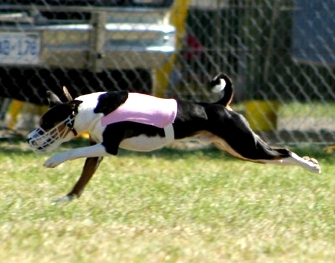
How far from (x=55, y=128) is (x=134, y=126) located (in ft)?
1.33

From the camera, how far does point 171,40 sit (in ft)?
25.6

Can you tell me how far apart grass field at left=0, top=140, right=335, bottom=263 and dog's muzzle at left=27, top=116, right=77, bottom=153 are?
12.8 inches

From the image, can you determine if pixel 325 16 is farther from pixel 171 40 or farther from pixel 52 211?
pixel 52 211

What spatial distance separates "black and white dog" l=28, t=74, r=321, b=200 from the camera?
5.40 meters

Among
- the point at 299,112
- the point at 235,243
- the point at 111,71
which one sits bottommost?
the point at 299,112

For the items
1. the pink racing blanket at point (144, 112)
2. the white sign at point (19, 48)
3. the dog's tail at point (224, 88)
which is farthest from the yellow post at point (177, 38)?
the pink racing blanket at point (144, 112)

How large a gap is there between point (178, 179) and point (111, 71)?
158cm

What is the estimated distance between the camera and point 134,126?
17.9ft

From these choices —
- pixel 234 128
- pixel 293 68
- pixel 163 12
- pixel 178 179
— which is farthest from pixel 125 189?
pixel 293 68

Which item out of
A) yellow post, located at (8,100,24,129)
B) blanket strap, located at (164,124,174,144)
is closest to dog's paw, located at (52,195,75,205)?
blanket strap, located at (164,124,174,144)

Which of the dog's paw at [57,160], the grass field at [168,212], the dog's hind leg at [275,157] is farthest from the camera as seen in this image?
the dog's hind leg at [275,157]

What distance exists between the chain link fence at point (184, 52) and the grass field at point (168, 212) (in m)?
0.70

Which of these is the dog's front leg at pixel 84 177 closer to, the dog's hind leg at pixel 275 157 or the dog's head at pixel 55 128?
the dog's head at pixel 55 128

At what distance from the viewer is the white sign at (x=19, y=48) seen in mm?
7680
